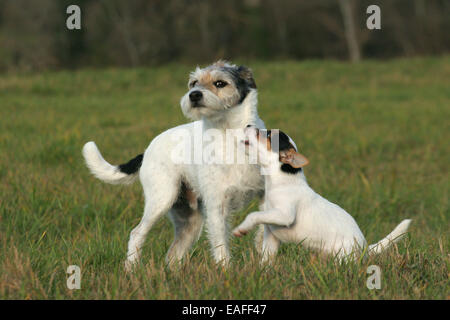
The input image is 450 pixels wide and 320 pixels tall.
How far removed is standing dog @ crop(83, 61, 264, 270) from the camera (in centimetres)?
461

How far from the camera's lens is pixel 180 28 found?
108 feet

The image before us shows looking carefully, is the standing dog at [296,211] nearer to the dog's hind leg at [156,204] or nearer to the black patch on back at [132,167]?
the dog's hind leg at [156,204]

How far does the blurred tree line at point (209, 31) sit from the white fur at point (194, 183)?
2596cm

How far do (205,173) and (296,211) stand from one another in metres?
0.80

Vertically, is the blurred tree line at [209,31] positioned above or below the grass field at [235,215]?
above

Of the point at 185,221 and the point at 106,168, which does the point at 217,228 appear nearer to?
the point at 185,221

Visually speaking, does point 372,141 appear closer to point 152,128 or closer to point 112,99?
point 152,128

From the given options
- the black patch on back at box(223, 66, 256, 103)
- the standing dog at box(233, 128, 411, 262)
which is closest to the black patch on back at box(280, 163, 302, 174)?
the standing dog at box(233, 128, 411, 262)

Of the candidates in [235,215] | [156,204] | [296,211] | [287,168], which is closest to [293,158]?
[287,168]

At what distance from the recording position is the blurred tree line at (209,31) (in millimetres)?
30469

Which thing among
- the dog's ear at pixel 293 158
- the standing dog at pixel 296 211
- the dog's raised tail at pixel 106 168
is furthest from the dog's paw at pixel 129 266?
the dog's ear at pixel 293 158

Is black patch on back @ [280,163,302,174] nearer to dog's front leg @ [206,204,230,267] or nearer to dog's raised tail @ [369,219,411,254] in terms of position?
dog's front leg @ [206,204,230,267]
